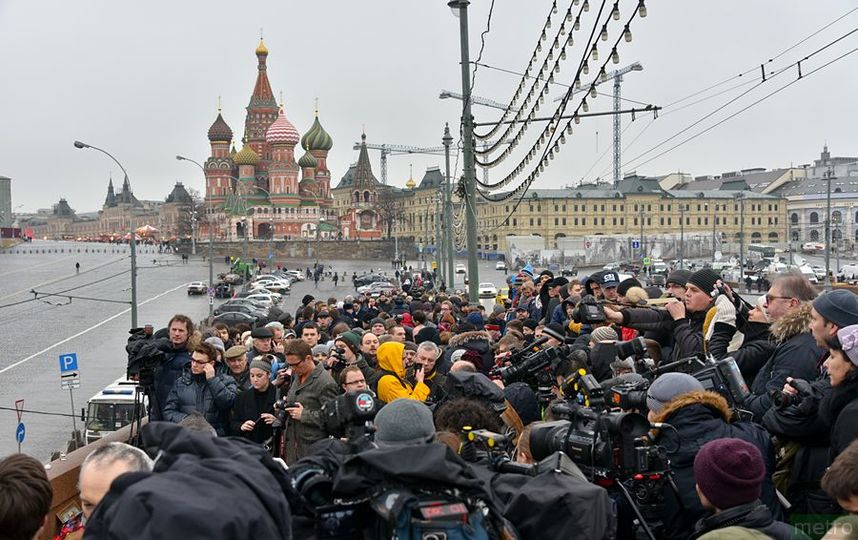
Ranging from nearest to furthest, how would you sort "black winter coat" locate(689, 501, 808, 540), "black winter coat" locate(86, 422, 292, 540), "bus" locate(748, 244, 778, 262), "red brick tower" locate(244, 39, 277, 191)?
1. "black winter coat" locate(86, 422, 292, 540)
2. "black winter coat" locate(689, 501, 808, 540)
3. "bus" locate(748, 244, 778, 262)
4. "red brick tower" locate(244, 39, 277, 191)

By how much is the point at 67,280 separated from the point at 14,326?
3366 centimetres

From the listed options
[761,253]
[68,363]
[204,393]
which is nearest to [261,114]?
[761,253]

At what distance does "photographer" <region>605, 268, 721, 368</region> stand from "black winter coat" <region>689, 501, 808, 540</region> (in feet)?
9.44

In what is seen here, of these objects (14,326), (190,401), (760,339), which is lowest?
(14,326)

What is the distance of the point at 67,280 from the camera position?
78562 millimetres

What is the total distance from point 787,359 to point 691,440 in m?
1.26

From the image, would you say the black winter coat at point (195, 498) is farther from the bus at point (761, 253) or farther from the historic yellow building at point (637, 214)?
the historic yellow building at point (637, 214)

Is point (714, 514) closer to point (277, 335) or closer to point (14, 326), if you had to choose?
point (277, 335)

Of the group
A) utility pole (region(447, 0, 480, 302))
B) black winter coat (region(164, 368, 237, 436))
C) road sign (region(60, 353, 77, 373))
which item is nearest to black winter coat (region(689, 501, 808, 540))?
black winter coat (region(164, 368, 237, 436))

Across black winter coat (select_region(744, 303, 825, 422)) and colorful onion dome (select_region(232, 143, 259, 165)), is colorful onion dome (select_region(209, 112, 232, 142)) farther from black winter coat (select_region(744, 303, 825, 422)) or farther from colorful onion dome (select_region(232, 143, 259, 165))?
black winter coat (select_region(744, 303, 825, 422))

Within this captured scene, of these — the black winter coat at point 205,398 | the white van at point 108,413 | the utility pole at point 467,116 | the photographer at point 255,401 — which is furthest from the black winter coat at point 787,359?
the white van at point 108,413

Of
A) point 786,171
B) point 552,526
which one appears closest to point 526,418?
point 552,526

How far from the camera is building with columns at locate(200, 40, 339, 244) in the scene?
129 meters

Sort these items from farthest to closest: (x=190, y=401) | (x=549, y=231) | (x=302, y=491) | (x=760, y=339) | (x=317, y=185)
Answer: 1. (x=317, y=185)
2. (x=549, y=231)
3. (x=190, y=401)
4. (x=760, y=339)
5. (x=302, y=491)
